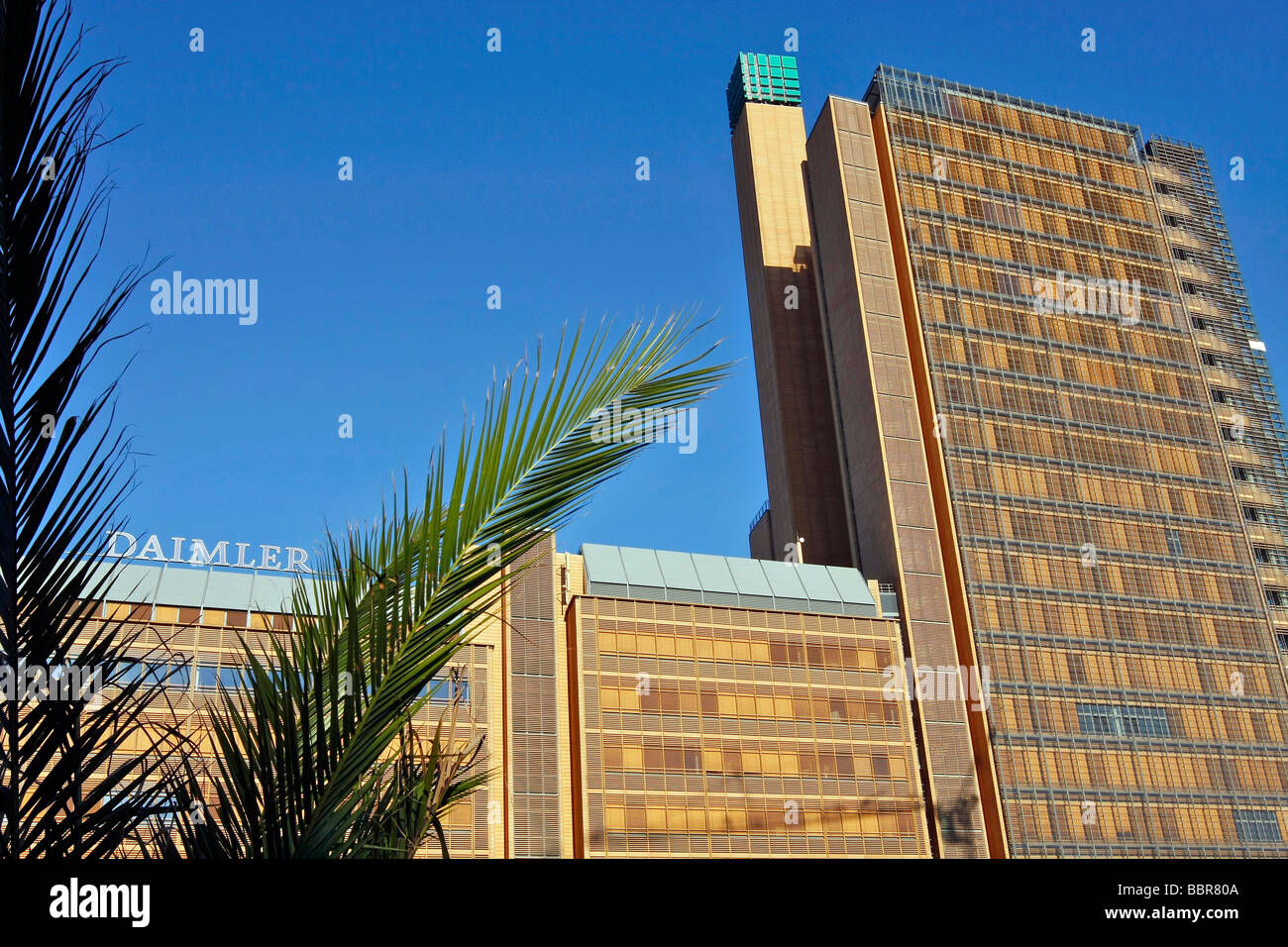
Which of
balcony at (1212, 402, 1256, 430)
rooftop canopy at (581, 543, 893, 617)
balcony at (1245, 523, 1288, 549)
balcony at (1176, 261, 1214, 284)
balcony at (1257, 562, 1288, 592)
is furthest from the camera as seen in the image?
balcony at (1176, 261, 1214, 284)

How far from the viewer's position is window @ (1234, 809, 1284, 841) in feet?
238

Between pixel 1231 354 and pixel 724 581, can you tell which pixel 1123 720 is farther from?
pixel 1231 354

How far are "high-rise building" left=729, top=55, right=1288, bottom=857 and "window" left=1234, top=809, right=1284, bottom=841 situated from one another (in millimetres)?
150

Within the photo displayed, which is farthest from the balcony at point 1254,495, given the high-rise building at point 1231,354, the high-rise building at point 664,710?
the high-rise building at point 664,710

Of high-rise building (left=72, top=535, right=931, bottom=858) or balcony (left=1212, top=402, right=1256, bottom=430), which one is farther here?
balcony (left=1212, top=402, right=1256, bottom=430)

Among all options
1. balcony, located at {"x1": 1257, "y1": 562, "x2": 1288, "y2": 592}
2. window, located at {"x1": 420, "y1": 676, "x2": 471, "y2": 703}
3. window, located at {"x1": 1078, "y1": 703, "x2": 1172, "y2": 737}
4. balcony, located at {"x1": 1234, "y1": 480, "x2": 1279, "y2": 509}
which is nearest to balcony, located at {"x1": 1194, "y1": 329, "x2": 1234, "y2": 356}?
balcony, located at {"x1": 1234, "y1": 480, "x2": 1279, "y2": 509}

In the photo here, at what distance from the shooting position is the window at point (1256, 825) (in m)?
72.4

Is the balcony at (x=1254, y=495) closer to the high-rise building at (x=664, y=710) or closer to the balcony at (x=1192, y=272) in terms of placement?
the balcony at (x=1192, y=272)

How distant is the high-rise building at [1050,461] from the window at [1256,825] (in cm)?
15

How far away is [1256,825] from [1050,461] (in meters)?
26.3

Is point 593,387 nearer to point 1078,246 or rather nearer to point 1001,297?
point 1001,297

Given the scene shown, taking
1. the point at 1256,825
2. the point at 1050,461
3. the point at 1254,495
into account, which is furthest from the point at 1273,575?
the point at 1256,825

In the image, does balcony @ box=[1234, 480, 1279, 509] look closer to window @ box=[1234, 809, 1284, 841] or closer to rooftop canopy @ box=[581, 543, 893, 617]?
window @ box=[1234, 809, 1284, 841]
